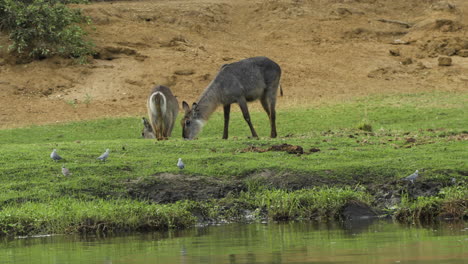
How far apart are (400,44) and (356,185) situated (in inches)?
799

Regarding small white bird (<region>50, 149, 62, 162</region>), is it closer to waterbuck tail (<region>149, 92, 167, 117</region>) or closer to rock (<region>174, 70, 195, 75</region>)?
waterbuck tail (<region>149, 92, 167, 117</region>)

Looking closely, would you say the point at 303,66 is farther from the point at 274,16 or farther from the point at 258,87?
the point at 258,87

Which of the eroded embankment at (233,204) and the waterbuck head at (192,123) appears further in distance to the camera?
the waterbuck head at (192,123)

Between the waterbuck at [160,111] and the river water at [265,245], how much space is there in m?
7.13

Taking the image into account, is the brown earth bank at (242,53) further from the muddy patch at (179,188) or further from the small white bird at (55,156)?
the muddy patch at (179,188)

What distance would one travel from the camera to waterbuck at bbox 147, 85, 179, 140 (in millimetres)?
17688

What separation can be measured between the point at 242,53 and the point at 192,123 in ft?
39.6

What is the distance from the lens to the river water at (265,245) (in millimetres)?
7457

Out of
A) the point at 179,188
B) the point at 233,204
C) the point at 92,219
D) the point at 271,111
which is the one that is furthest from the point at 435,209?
the point at 271,111

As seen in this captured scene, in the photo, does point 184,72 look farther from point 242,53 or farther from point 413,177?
point 413,177

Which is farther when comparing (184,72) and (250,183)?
(184,72)

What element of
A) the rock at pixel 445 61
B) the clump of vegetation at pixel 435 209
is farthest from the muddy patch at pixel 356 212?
the rock at pixel 445 61

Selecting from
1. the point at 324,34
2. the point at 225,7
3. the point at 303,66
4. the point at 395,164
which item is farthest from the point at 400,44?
the point at 395,164

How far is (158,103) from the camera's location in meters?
17.7
